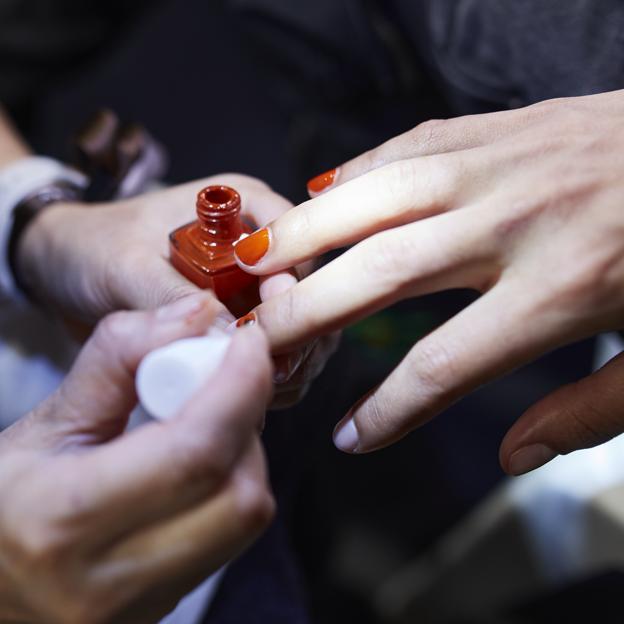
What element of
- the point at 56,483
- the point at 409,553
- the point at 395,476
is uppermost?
the point at 56,483

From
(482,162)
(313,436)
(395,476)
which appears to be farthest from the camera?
(395,476)

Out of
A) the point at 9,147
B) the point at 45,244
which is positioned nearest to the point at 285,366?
the point at 45,244

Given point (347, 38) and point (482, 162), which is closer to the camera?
point (482, 162)

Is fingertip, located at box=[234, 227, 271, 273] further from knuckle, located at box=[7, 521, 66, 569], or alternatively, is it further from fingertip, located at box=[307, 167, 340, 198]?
knuckle, located at box=[7, 521, 66, 569]

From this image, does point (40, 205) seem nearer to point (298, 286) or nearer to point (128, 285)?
point (128, 285)

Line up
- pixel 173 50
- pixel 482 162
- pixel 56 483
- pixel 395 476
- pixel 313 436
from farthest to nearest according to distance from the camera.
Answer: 1. pixel 173 50
2. pixel 395 476
3. pixel 313 436
4. pixel 482 162
5. pixel 56 483

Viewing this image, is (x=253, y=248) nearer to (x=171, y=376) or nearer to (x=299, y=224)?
(x=299, y=224)

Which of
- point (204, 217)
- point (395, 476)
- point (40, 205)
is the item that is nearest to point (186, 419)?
point (204, 217)

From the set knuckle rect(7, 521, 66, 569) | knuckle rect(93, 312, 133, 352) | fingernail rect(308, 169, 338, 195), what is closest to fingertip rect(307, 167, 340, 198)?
fingernail rect(308, 169, 338, 195)
